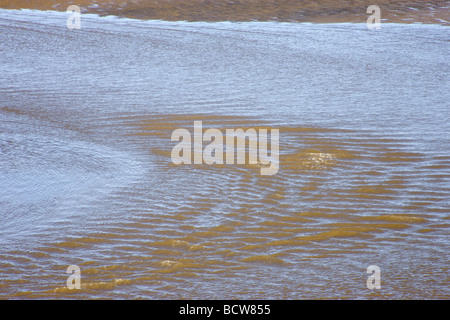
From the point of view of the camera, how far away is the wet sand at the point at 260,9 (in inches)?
578

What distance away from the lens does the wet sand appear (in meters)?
14.7

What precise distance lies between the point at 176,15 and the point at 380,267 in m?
12.4

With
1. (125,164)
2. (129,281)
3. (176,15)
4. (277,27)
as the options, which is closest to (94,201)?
(125,164)

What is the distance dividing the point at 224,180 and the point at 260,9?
37.2ft

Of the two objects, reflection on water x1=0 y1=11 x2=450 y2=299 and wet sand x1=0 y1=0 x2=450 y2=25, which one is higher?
wet sand x1=0 y1=0 x2=450 y2=25

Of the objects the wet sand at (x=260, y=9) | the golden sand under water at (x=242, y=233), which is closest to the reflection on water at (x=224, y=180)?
the golden sand under water at (x=242, y=233)

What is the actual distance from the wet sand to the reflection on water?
172 inches

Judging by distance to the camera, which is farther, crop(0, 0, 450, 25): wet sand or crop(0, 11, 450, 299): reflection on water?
crop(0, 0, 450, 25): wet sand

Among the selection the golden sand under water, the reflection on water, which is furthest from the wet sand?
the golden sand under water

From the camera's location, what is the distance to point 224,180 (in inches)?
206

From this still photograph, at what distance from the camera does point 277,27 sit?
1360cm

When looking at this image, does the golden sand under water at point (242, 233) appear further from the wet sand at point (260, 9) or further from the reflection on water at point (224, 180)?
the wet sand at point (260, 9)

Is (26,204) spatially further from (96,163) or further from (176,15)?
(176,15)

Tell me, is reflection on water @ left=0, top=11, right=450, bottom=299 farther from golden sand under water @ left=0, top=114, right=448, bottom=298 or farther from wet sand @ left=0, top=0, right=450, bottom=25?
wet sand @ left=0, top=0, right=450, bottom=25
